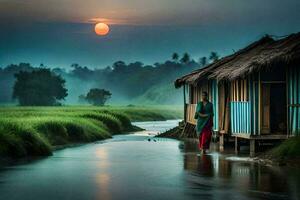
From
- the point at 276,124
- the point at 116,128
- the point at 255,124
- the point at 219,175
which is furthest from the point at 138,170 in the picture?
the point at 116,128

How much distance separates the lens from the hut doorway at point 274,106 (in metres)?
23.5

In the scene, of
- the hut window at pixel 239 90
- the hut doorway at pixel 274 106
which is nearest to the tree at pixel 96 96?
the hut window at pixel 239 90

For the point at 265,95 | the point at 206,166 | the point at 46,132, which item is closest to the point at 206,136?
the point at 265,95

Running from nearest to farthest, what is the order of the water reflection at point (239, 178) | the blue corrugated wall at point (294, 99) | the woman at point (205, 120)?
the water reflection at point (239, 178) < the blue corrugated wall at point (294, 99) < the woman at point (205, 120)

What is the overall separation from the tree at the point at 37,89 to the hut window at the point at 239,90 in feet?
255

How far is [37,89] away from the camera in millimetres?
102312

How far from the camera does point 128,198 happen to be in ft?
38.4

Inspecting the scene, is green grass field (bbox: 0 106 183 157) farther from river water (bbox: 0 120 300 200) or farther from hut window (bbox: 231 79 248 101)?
hut window (bbox: 231 79 248 101)

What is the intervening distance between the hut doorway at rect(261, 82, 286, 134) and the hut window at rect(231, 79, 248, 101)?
0.62 meters

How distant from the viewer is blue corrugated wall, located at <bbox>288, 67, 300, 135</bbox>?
21.9m

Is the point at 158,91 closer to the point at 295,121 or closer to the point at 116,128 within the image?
the point at 116,128

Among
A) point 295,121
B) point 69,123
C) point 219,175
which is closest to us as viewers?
point 219,175

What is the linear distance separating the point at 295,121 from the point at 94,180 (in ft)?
31.8

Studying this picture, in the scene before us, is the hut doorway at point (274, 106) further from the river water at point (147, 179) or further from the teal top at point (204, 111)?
the river water at point (147, 179)
